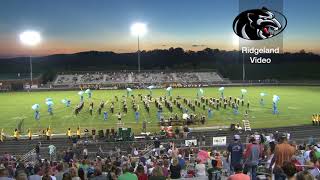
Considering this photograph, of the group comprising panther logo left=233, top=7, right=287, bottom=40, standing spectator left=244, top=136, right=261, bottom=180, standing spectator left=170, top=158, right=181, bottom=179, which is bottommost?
standing spectator left=170, top=158, right=181, bottom=179

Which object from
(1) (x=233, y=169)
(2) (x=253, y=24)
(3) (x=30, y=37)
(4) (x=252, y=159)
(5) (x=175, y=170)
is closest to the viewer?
(4) (x=252, y=159)

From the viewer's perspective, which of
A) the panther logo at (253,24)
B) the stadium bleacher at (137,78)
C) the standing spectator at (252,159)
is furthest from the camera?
the stadium bleacher at (137,78)

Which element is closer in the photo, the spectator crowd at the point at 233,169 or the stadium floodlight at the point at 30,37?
the spectator crowd at the point at 233,169

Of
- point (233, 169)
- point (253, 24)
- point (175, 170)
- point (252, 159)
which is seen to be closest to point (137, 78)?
point (253, 24)

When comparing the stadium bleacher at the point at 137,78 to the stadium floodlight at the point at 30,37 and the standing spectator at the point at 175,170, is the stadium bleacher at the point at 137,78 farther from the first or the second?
the standing spectator at the point at 175,170

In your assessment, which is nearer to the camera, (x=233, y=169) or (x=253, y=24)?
(x=233, y=169)

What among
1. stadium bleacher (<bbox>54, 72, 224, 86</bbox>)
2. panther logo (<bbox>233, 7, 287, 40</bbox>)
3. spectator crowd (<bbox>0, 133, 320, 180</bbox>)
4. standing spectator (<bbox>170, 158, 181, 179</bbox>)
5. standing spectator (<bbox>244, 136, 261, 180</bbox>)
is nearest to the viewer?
spectator crowd (<bbox>0, 133, 320, 180</bbox>)

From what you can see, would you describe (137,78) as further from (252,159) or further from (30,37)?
(252,159)

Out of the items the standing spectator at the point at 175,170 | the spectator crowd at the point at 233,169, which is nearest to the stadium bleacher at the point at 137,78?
the spectator crowd at the point at 233,169

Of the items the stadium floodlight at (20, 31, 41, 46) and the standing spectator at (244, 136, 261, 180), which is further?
the stadium floodlight at (20, 31, 41, 46)

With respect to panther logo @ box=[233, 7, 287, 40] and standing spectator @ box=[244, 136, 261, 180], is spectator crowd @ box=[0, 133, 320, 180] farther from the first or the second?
panther logo @ box=[233, 7, 287, 40]

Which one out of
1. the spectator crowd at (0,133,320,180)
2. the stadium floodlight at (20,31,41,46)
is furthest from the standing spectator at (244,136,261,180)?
the stadium floodlight at (20,31,41,46)

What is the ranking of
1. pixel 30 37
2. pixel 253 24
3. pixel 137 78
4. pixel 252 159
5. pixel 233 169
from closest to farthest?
pixel 252 159 < pixel 233 169 < pixel 253 24 < pixel 30 37 < pixel 137 78

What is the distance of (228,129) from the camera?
27672 mm
